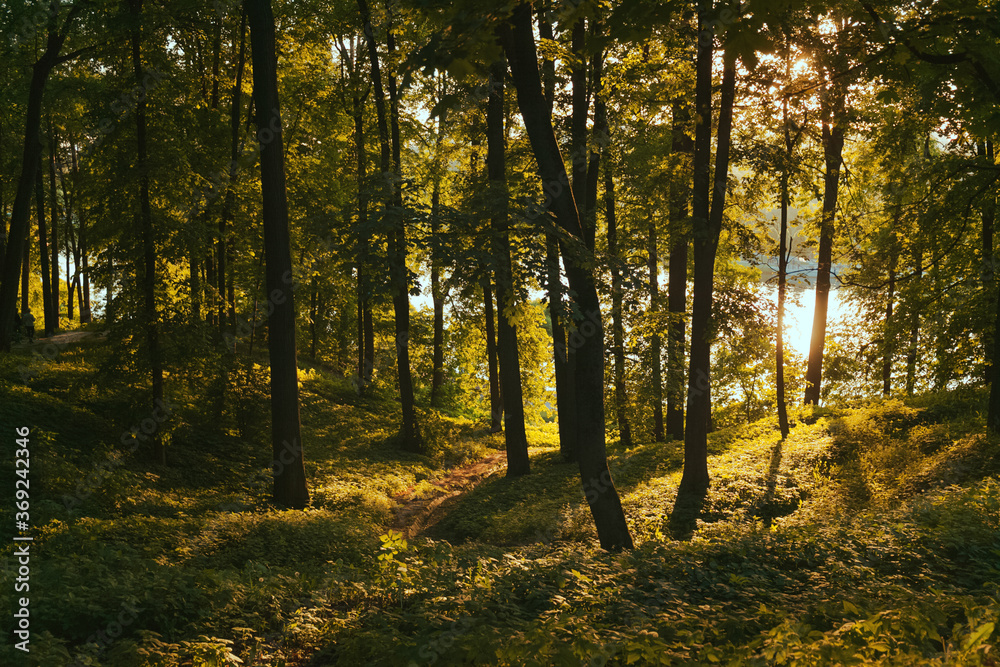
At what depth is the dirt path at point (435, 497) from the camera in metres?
12.8

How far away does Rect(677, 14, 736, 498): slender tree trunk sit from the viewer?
11.4m

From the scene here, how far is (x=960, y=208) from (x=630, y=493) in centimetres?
881

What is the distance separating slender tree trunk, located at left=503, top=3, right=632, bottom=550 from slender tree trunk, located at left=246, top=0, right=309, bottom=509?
591 centimetres

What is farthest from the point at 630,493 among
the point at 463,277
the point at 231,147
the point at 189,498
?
the point at 231,147

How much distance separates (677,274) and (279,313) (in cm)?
1247

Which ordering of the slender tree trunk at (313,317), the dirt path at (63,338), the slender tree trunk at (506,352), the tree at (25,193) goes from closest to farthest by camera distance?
the dirt path at (63,338) → the tree at (25,193) → the slender tree trunk at (506,352) → the slender tree trunk at (313,317)

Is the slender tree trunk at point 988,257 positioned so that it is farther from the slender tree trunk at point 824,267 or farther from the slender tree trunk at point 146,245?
the slender tree trunk at point 146,245

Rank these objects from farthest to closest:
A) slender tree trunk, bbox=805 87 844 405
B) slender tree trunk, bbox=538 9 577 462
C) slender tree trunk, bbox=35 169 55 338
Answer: slender tree trunk, bbox=35 169 55 338 < slender tree trunk, bbox=805 87 844 405 < slender tree trunk, bbox=538 9 577 462

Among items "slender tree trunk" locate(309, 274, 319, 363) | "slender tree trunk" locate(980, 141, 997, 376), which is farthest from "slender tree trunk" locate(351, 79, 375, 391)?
"slender tree trunk" locate(980, 141, 997, 376)

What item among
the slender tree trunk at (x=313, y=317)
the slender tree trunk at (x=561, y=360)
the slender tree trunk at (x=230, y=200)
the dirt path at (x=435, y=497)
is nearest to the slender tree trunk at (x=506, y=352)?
the slender tree trunk at (x=561, y=360)

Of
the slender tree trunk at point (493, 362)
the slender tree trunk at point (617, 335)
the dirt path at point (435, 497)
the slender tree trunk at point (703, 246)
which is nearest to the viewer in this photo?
the slender tree trunk at point (703, 246)

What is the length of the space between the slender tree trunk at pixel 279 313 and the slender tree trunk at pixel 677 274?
8008mm

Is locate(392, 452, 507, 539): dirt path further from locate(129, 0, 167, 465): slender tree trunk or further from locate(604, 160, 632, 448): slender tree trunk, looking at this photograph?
locate(129, 0, 167, 465): slender tree trunk

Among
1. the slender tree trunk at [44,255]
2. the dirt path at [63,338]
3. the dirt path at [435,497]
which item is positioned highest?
the slender tree trunk at [44,255]
